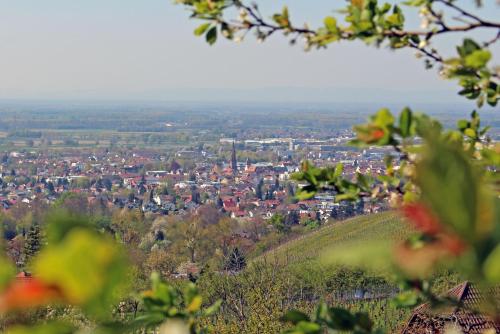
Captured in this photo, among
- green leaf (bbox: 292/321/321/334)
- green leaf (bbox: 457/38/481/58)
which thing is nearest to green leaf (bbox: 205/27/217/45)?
green leaf (bbox: 457/38/481/58)

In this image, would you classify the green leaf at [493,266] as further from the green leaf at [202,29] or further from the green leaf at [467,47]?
the green leaf at [202,29]

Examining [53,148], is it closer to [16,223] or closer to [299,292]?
[16,223]

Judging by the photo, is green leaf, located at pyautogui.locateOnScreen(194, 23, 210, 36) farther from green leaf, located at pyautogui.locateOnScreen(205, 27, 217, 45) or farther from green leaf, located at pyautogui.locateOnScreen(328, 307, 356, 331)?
green leaf, located at pyautogui.locateOnScreen(328, 307, 356, 331)

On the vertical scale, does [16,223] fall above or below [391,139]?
below

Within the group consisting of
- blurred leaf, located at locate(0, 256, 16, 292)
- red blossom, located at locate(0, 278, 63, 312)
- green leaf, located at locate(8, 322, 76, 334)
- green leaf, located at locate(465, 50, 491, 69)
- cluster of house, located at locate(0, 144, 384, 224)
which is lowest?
A: cluster of house, located at locate(0, 144, 384, 224)

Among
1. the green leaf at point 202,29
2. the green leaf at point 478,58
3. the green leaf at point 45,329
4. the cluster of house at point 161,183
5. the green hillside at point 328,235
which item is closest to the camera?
the green leaf at point 45,329

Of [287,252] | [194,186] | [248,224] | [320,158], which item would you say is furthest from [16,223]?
[320,158]

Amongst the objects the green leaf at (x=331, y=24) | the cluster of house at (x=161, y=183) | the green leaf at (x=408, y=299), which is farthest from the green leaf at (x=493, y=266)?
the cluster of house at (x=161, y=183)

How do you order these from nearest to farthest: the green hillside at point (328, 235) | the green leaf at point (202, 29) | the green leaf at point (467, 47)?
1. the green leaf at point (467, 47)
2. the green leaf at point (202, 29)
3. the green hillside at point (328, 235)
